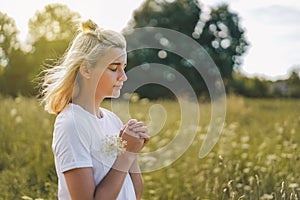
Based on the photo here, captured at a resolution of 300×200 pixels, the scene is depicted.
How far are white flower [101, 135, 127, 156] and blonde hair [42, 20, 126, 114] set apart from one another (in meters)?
0.27

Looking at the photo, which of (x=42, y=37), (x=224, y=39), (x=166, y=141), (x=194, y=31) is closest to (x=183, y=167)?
(x=166, y=141)

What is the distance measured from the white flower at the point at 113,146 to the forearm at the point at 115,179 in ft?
0.09

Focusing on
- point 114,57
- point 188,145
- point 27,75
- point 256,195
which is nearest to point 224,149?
point 188,145

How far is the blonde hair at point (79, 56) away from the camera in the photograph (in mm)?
2176

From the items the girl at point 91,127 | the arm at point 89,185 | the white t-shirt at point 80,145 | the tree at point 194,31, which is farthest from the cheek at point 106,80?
the tree at point 194,31

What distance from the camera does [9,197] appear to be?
14.4 ft

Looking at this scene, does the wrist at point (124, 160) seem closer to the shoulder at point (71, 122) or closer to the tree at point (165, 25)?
the shoulder at point (71, 122)

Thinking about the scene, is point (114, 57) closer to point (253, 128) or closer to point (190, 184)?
point (190, 184)

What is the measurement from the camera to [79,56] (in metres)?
2.19

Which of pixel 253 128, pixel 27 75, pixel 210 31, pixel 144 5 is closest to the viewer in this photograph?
pixel 253 128

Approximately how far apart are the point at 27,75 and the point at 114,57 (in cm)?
2084

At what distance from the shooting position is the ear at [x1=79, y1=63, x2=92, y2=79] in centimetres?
217

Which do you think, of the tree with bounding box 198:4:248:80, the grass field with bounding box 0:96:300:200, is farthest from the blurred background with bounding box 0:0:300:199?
the tree with bounding box 198:4:248:80

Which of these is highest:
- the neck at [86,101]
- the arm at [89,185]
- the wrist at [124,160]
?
the neck at [86,101]
